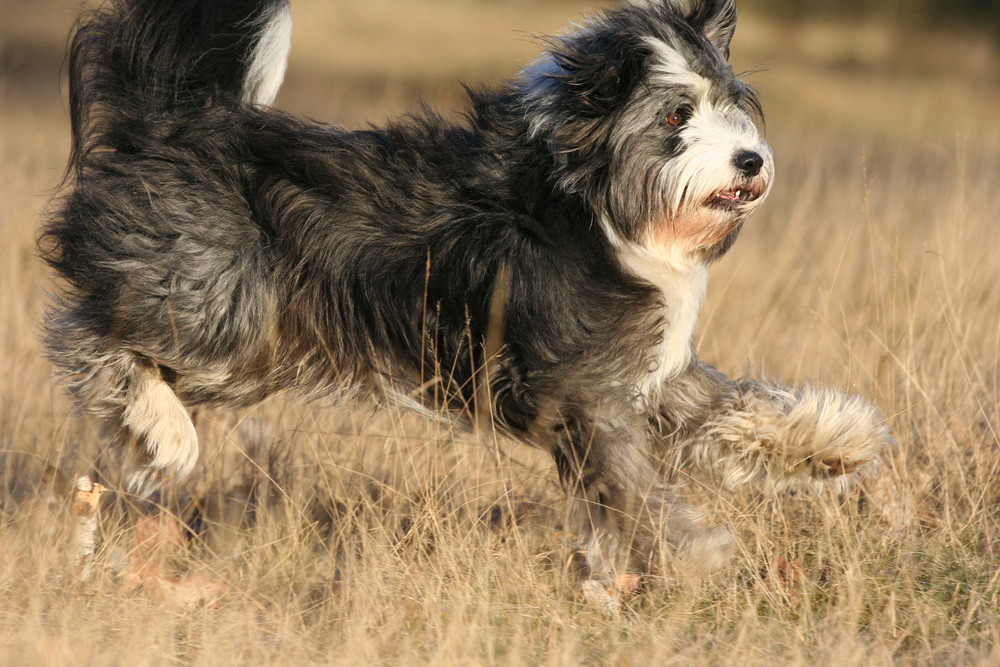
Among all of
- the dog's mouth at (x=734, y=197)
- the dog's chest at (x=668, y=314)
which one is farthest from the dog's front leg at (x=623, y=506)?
the dog's mouth at (x=734, y=197)

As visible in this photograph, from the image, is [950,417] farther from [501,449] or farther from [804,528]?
[501,449]

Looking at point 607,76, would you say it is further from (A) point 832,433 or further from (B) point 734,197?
(A) point 832,433

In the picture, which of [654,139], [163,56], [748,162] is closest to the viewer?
[748,162]

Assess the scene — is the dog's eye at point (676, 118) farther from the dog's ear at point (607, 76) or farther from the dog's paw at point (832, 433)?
the dog's paw at point (832, 433)

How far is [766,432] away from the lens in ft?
12.0

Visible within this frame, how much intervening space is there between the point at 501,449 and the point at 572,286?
0.89 metres

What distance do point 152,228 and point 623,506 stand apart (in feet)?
5.42

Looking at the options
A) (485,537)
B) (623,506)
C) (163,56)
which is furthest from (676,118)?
(163,56)

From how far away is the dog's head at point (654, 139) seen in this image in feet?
11.0

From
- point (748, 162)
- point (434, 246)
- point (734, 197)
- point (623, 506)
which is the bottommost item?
point (623, 506)

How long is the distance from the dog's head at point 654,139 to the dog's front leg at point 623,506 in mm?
603

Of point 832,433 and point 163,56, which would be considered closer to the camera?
point 163,56

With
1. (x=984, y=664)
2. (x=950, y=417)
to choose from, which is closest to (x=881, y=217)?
(x=950, y=417)

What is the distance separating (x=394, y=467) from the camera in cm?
450
